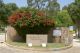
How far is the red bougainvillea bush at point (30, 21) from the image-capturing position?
23469 mm

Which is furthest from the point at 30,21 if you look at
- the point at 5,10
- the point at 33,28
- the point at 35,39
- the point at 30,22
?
the point at 5,10

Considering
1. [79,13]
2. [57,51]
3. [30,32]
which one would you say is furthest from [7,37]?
[79,13]

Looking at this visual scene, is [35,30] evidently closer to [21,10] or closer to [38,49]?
[21,10]

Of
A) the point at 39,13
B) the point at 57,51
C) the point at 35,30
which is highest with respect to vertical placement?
the point at 39,13

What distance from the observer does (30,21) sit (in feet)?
76.9

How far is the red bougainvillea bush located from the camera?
23469 millimetres

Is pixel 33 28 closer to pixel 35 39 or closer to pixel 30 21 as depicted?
pixel 30 21

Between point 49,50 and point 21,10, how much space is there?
6349 mm

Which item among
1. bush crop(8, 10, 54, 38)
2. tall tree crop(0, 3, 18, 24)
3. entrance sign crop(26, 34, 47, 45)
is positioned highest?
tall tree crop(0, 3, 18, 24)

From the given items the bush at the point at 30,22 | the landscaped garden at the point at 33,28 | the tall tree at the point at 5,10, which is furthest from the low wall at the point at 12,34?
the tall tree at the point at 5,10

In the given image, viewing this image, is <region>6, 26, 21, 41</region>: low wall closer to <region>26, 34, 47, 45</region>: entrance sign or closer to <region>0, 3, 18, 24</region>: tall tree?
<region>26, 34, 47, 45</region>: entrance sign

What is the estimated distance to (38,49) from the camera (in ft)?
63.9

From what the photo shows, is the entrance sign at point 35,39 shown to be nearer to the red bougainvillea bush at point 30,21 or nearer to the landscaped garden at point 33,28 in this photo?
the landscaped garden at point 33,28

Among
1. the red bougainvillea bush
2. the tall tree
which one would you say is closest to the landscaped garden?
the red bougainvillea bush
